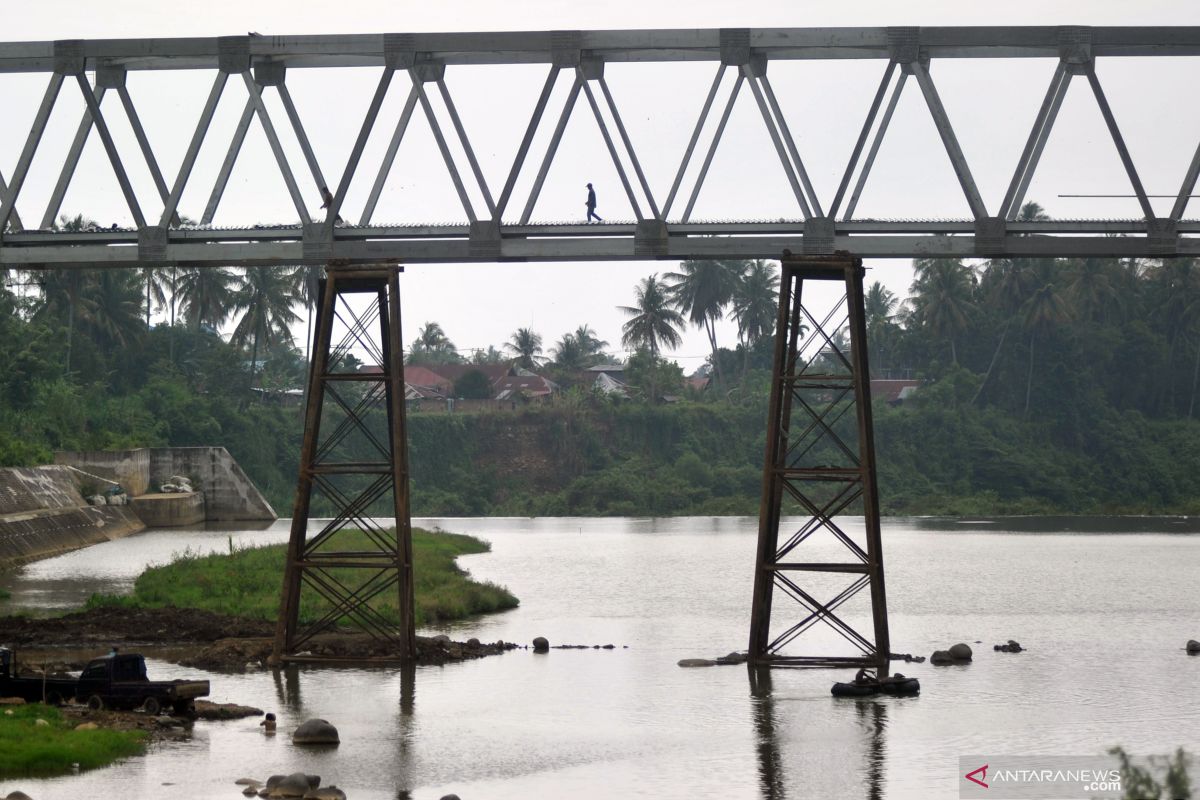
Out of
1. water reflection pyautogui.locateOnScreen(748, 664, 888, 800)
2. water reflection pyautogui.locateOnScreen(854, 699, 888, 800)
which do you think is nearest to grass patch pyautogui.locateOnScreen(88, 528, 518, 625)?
water reflection pyautogui.locateOnScreen(748, 664, 888, 800)

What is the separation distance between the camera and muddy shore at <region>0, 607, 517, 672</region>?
2977 cm

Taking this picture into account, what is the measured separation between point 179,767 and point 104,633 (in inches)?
514

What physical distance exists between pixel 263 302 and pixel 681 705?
247 ft

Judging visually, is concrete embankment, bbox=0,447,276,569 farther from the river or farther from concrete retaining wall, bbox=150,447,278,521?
the river

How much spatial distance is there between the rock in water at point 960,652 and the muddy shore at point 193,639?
28.3 feet

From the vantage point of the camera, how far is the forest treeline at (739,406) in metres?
94.2

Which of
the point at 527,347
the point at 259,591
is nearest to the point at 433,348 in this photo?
the point at 527,347

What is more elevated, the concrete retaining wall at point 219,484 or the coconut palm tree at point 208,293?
the coconut palm tree at point 208,293

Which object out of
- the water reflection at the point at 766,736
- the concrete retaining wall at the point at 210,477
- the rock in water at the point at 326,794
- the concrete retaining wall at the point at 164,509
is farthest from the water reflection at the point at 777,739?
the concrete retaining wall at the point at 210,477

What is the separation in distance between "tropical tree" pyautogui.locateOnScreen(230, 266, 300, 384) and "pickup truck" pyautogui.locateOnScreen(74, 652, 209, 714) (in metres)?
75.4

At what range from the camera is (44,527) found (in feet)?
187

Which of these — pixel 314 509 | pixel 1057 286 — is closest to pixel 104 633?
pixel 314 509

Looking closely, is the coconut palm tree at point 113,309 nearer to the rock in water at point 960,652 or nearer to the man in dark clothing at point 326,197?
the man in dark clothing at point 326,197

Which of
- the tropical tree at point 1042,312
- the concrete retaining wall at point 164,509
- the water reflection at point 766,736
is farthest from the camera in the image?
the tropical tree at point 1042,312
